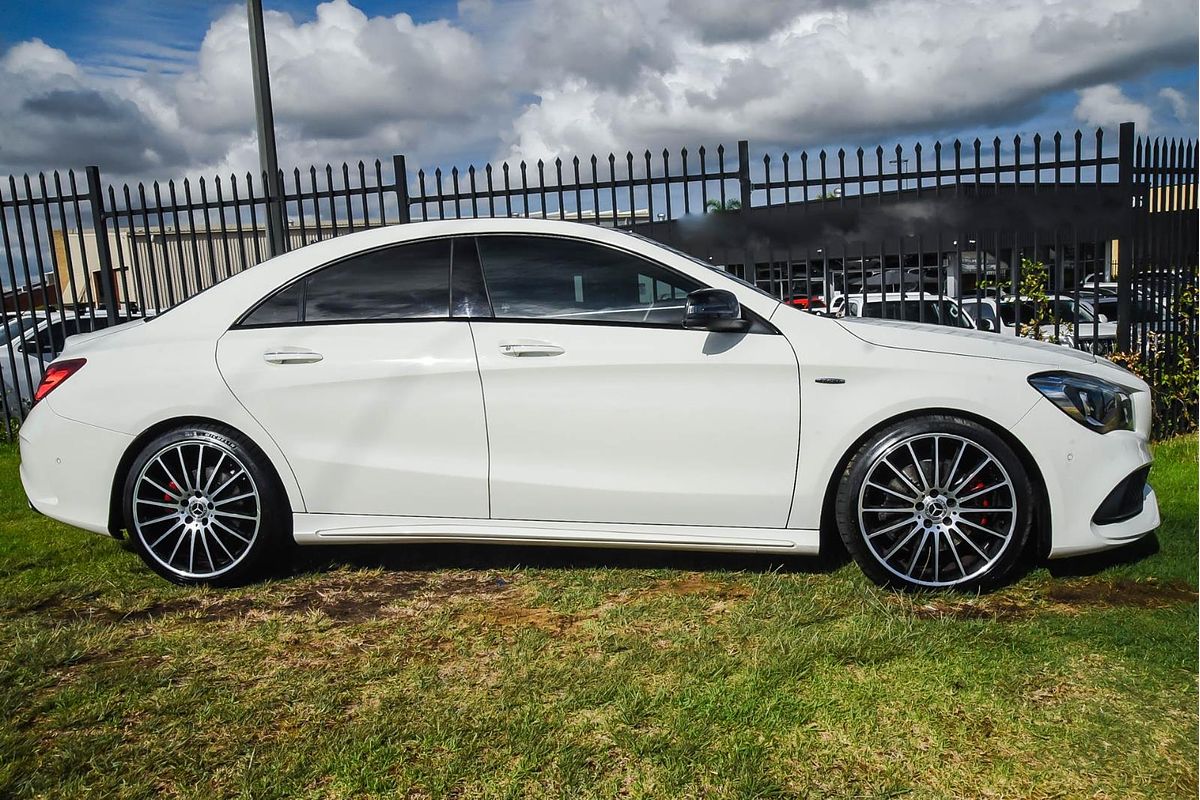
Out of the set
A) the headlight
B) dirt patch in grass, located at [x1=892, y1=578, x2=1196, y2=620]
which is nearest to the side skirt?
dirt patch in grass, located at [x1=892, y1=578, x2=1196, y2=620]

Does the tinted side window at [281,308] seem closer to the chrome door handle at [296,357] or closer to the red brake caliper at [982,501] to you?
the chrome door handle at [296,357]

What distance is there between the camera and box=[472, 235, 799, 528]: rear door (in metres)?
3.95

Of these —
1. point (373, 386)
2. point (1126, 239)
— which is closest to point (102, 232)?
point (373, 386)

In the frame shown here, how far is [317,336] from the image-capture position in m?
4.28

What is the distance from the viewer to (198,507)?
14.3 ft

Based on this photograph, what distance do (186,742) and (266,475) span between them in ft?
5.12

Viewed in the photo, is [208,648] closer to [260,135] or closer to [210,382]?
[210,382]

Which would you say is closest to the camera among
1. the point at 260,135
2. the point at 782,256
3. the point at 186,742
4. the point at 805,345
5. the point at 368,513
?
the point at 186,742

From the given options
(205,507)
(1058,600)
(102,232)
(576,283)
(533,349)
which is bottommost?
(1058,600)

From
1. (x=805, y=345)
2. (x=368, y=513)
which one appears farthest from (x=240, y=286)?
(x=805, y=345)

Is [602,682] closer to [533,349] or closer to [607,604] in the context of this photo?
[607,604]

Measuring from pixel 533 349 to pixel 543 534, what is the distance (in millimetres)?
815

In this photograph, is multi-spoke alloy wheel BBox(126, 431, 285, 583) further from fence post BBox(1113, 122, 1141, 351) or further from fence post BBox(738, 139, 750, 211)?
fence post BBox(1113, 122, 1141, 351)

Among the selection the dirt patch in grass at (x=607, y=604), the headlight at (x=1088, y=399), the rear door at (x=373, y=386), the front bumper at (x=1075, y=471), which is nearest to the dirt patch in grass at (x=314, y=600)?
the dirt patch in grass at (x=607, y=604)
